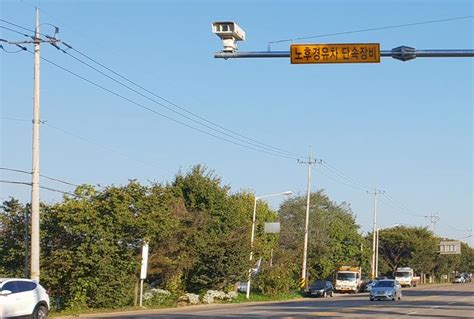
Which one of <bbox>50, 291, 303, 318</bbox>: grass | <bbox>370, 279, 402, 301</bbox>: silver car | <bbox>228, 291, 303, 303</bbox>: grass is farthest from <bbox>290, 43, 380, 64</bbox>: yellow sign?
<bbox>228, 291, 303, 303</bbox>: grass

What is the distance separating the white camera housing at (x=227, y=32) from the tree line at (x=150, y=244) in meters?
27.0

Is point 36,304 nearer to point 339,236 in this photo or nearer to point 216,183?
point 216,183

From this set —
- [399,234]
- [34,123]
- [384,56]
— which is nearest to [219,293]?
[34,123]

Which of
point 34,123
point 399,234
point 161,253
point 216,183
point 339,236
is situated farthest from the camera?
point 399,234

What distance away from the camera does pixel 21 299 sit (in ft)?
78.5

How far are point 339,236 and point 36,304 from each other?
245 ft

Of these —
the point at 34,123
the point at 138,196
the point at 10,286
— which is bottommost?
the point at 10,286

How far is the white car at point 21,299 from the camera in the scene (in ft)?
75.9

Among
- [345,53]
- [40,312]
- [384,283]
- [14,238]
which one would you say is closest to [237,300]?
[384,283]

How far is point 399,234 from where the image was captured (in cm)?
12562

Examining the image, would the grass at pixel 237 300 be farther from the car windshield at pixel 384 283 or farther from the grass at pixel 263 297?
the car windshield at pixel 384 283

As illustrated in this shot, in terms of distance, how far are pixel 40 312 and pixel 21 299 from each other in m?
1.36

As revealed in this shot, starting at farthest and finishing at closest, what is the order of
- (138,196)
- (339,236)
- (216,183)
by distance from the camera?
(339,236), (216,183), (138,196)

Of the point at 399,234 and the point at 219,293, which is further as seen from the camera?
the point at 399,234
